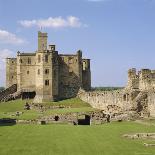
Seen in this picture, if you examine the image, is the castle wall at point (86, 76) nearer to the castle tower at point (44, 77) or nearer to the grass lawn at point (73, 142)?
the castle tower at point (44, 77)

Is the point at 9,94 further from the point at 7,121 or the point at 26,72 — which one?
the point at 7,121

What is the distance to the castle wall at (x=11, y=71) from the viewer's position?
361 ft

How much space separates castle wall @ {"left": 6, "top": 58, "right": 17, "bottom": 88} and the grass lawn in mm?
53162

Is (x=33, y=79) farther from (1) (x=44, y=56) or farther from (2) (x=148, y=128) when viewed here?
(2) (x=148, y=128)

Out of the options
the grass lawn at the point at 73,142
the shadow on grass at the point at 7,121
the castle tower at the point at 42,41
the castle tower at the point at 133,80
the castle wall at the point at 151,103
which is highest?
the castle tower at the point at 42,41

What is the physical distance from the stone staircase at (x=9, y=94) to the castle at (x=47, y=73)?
1236mm

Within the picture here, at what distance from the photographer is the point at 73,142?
44.3m

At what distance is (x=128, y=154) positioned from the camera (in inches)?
1470

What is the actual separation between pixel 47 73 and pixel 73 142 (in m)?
55.3

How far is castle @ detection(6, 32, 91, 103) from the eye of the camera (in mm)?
98938

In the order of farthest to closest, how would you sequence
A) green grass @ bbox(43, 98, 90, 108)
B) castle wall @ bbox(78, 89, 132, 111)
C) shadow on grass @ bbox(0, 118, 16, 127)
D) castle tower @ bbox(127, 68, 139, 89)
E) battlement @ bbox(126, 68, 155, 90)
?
1. green grass @ bbox(43, 98, 90, 108)
2. castle tower @ bbox(127, 68, 139, 89)
3. battlement @ bbox(126, 68, 155, 90)
4. castle wall @ bbox(78, 89, 132, 111)
5. shadow on grass @ bbox(0, 118, 16, 127)

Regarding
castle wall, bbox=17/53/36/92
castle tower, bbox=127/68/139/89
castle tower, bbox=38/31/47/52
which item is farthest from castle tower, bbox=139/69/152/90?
castle wall, bbox=17/53/36/92

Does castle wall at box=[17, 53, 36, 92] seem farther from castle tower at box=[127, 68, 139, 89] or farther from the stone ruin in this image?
castle tower at box=[127, 68, 139, 89]

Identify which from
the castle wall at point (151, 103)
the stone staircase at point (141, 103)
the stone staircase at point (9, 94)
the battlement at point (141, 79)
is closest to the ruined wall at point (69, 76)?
the stone staircase at point (9, 94)
